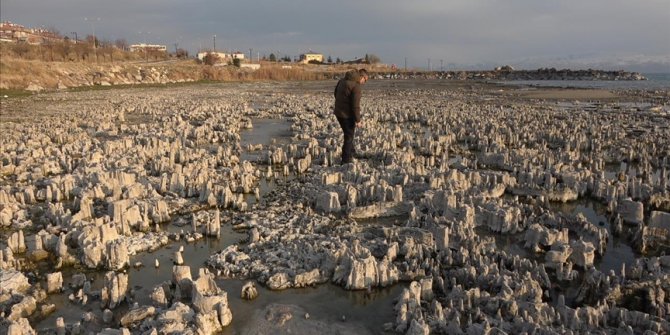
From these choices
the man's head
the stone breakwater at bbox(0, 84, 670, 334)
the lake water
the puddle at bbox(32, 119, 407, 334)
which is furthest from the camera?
the lake water

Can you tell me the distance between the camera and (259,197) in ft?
38.1

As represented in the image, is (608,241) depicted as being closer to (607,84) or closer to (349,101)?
(349,101)

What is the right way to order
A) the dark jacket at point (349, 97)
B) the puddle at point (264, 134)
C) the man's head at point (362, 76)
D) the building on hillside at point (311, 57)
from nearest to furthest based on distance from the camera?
the dark jacket at point (349, 97), the man's head at point (362, 76), the puddle at point (264, 134), the building on hillside at point (311, 57)

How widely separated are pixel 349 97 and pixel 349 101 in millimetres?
121

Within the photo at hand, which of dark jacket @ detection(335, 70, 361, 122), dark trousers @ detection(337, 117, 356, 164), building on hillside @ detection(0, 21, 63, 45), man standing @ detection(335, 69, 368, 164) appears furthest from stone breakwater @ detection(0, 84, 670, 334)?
building on hillside @ detection(0, 21, 63, 45)

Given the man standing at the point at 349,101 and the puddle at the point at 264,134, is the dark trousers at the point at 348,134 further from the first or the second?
the puddle at the point at 264,134

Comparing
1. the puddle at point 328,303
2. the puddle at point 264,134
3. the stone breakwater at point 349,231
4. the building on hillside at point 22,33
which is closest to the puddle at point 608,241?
the stone breakwater at point 349,231

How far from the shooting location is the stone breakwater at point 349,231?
6160mm

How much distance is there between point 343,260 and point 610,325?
3.64 m

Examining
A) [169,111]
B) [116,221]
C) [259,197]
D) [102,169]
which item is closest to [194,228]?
[116,221]

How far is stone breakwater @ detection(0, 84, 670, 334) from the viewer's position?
6160 mm

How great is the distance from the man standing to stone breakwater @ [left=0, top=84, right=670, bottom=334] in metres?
1.27

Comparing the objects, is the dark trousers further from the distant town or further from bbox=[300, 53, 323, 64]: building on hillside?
bbox=[300, 53, 323, 64]: building on hillside

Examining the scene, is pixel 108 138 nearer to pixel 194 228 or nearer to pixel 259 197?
pixel 259 197
